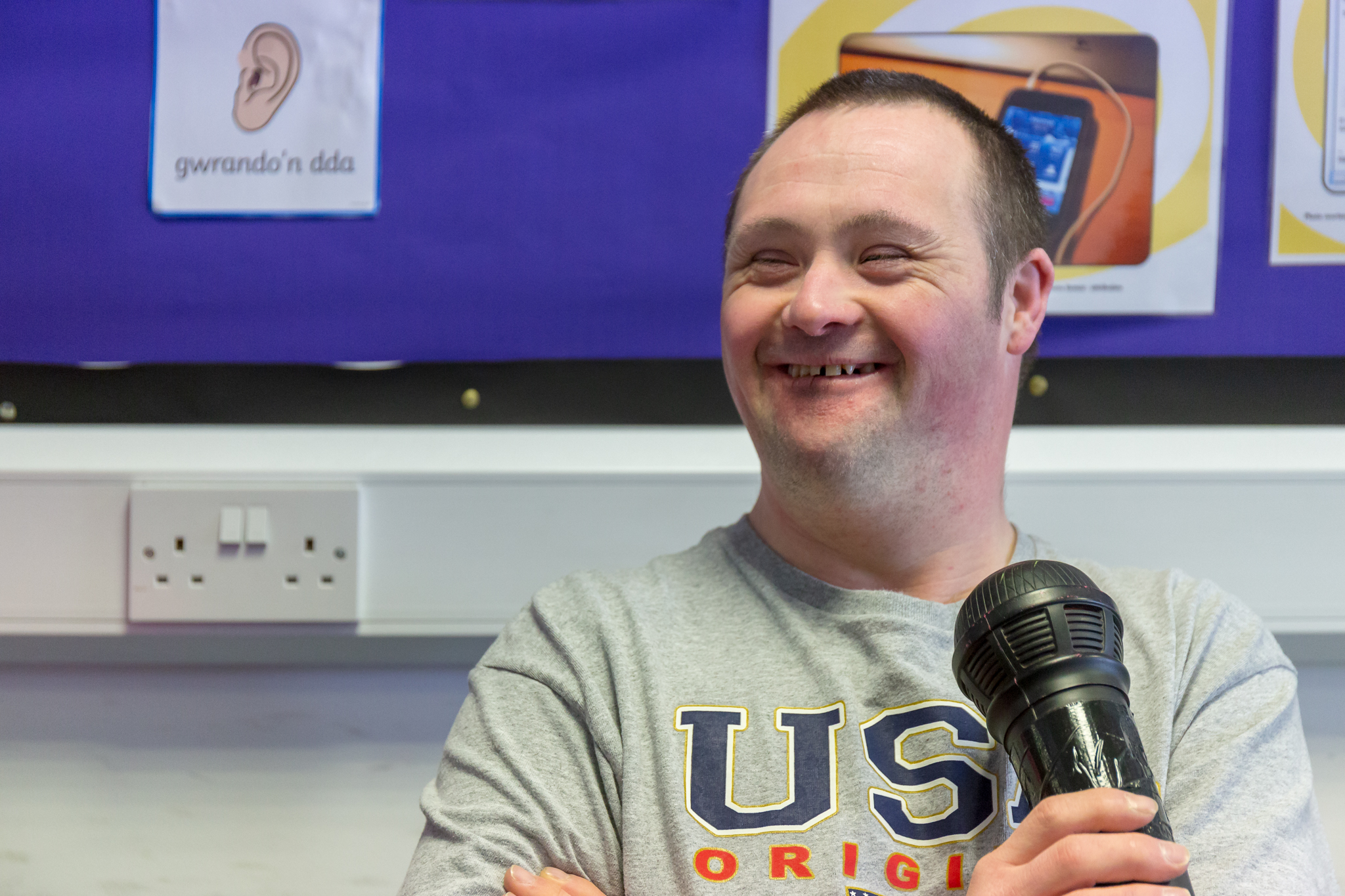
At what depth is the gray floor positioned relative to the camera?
1.09 metres

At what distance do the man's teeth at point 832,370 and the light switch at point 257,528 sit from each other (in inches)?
23.4

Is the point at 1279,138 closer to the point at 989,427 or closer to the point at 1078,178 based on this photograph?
the point at 1078,178

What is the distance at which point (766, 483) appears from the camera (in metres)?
0.89

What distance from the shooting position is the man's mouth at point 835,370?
0.81m

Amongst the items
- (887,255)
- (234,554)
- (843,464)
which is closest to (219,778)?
(234,554)

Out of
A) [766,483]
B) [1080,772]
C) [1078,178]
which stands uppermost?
[1078,178]

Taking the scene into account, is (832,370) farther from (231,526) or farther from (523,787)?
(231,526)

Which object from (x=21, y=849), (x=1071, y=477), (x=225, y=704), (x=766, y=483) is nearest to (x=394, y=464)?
(x=225, y=704)

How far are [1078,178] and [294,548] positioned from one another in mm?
985

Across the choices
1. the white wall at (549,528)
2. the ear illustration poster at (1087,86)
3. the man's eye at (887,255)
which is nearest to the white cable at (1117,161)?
the ear illustration poster at (1087,86)

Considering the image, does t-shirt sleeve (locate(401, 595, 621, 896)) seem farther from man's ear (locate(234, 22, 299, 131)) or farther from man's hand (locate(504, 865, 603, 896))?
man's ear (locate(234, 22, 299, 131))

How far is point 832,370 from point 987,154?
0.88ft

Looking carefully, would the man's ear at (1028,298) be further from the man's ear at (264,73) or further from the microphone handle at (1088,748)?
the man's ear at (264,73)

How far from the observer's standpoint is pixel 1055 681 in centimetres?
54
